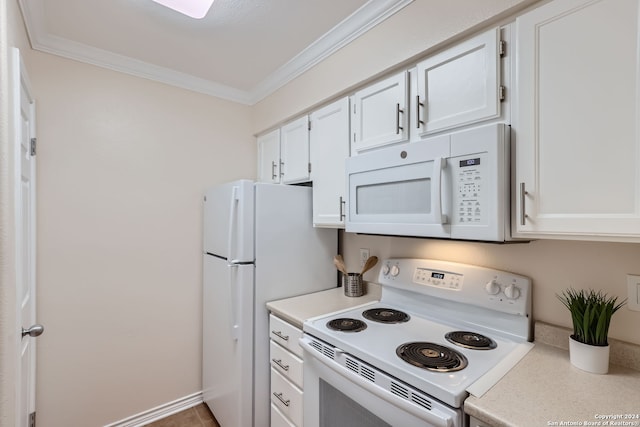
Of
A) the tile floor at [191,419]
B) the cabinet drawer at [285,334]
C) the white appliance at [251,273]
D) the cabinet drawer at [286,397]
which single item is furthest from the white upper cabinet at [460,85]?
the tile floor at [191,419]

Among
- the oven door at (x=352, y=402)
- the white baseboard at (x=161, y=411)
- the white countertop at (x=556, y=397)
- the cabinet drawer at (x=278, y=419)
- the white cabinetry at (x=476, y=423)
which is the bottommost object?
the white baseboard at (x=161, y=411)

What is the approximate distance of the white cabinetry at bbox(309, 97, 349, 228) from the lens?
5.90ft

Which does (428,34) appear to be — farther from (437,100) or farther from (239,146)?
(239,146)

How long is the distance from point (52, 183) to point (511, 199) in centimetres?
246

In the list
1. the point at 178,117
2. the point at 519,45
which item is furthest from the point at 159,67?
the point at 519,45

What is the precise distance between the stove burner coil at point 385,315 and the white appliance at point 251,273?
0.54m

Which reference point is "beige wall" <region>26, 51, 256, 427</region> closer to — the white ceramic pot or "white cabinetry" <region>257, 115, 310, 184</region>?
"white cabinetry" <region>257, 115, 310, 184</region>

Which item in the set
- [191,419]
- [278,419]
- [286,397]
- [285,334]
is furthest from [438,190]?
[191,419]

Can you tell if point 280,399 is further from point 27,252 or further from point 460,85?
point 460,85

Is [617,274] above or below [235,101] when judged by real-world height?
below

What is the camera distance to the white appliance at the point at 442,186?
1.10 metres

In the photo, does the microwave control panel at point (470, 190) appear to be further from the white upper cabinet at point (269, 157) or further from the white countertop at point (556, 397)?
the white upper cabinet at point (269, 157)

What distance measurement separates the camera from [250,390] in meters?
1.81

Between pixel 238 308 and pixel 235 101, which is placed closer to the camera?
pixel 238 308
